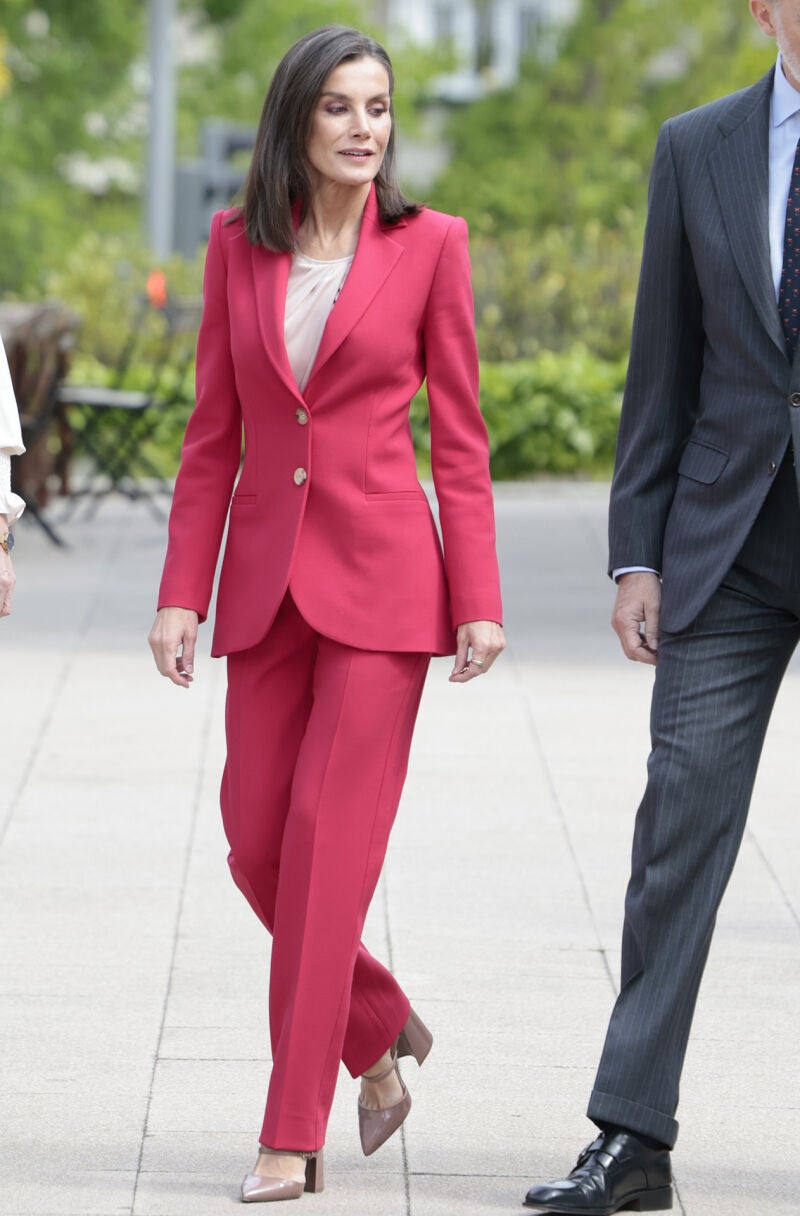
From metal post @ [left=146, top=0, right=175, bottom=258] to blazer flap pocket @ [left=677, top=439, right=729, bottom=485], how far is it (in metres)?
15.3

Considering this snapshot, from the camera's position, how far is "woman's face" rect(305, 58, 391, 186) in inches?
149

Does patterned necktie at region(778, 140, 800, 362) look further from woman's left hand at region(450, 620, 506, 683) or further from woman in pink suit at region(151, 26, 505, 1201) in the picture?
woman's left hand at region(450, 620, 506, 683)

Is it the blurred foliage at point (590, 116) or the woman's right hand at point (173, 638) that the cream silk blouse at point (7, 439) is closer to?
the woman's right hand at point (173, 638)

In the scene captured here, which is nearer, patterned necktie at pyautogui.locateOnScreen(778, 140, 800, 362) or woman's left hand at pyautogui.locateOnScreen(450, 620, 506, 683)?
patterned necktie at pyautogui.locateOnScreen(778, 140, 800, 362)

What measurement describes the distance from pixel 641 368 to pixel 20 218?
2506 centimetres

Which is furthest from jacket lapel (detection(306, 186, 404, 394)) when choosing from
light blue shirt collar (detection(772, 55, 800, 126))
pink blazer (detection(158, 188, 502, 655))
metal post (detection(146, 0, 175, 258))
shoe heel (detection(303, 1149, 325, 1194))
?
metal post (detection(146, 0, 175, 258))

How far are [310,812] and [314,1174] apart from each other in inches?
24.3

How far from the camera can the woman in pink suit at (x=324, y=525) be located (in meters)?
3.77

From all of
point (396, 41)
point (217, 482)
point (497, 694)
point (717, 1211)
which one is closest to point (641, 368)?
point (217, 482)

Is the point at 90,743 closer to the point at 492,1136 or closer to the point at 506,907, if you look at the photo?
the point at 506,907

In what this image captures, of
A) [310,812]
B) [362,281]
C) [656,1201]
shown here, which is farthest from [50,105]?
[656,1201]

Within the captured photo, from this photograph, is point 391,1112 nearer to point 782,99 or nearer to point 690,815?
point 690,815

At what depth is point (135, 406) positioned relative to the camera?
13.1 metres

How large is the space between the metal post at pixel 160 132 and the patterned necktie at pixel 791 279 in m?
15.4
